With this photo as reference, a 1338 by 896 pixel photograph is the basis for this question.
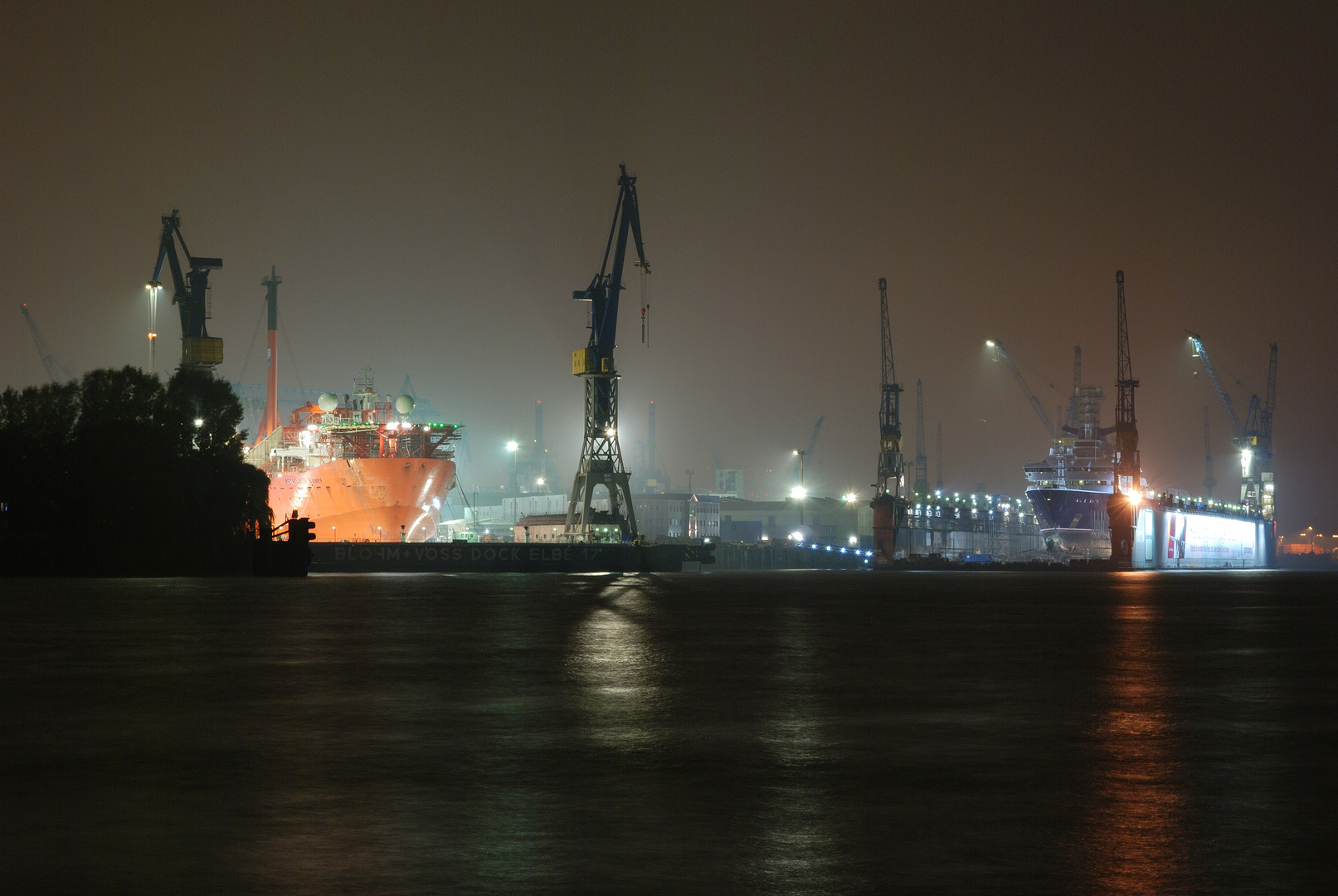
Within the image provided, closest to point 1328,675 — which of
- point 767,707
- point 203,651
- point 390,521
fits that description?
point 767,707

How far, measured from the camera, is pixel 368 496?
11444cm

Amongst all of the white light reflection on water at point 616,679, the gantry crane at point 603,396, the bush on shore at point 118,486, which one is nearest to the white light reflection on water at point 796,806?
the white light reflection on water at point 616,679

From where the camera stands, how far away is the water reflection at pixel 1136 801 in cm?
674

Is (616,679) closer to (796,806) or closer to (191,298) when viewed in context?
(796,806)

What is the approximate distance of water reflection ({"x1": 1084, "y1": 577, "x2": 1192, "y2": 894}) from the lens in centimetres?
674

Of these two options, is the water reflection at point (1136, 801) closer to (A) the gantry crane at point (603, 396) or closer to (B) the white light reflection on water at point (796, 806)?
(B) the white light reflection on water at point (796, 806)

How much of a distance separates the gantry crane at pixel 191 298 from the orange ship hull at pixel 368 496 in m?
16.7

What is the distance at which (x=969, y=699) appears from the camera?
47.5 ft

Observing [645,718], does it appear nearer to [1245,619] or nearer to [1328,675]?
[1328,675]

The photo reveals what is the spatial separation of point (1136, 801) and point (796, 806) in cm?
220

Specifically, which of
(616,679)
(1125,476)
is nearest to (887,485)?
(1125,476)

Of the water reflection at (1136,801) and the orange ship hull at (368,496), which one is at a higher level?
the orange ship hull at (368,496)

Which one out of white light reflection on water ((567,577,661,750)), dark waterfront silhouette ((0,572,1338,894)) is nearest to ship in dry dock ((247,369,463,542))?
white light reflection on water ((567,577,661,750))

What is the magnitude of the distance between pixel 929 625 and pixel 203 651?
1609 centimetres
